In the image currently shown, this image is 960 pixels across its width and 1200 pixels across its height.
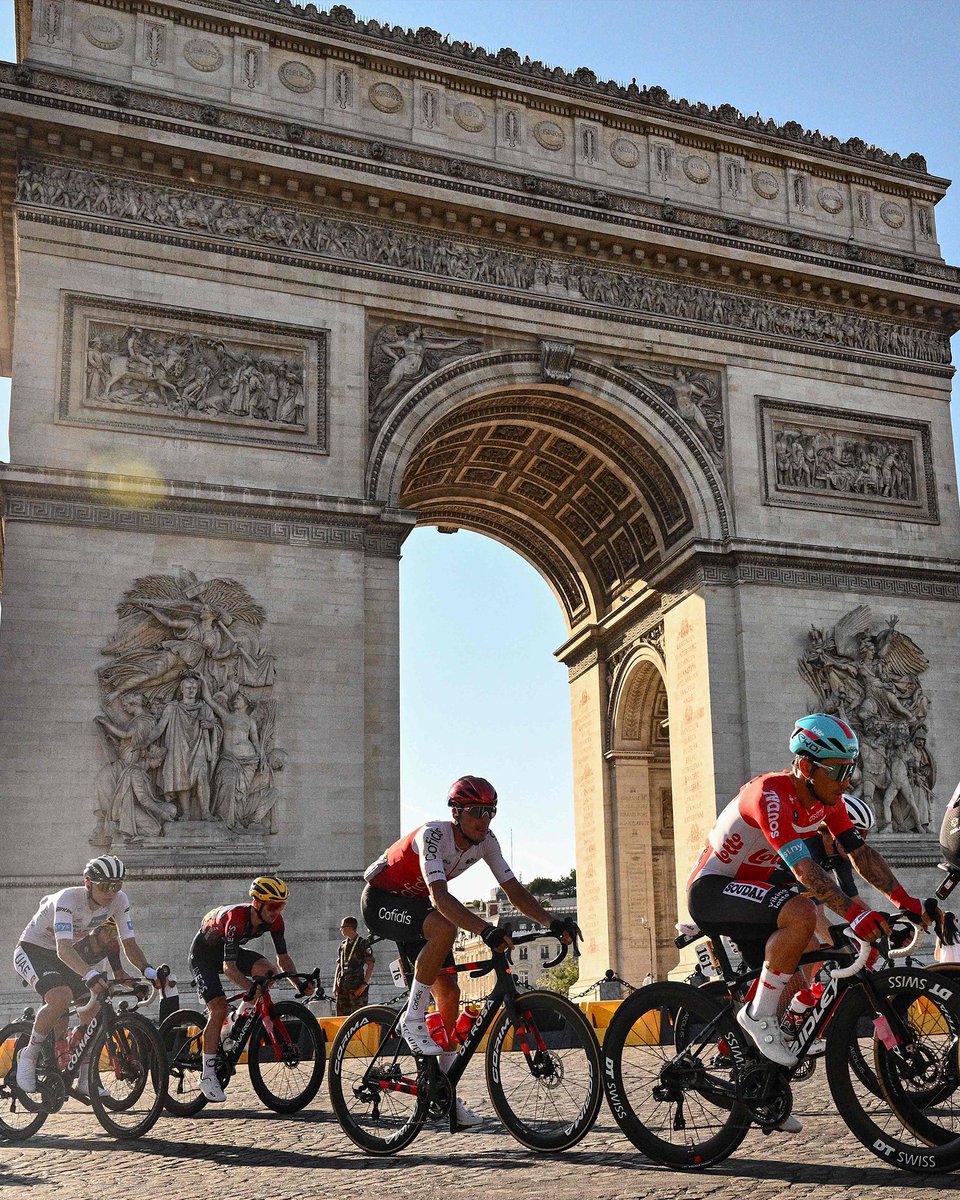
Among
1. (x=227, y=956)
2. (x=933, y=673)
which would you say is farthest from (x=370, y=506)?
(x=227, y=956)

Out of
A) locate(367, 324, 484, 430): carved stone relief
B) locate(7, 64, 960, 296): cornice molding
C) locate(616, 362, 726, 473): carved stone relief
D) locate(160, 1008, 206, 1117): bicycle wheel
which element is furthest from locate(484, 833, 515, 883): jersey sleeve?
locate(616, 362, 726, 473): carved stone relief

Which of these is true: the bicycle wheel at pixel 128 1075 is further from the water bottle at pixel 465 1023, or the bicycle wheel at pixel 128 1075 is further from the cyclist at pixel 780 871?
the cyclist at pixel 780 871

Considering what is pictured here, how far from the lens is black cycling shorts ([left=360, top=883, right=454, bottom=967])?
8.07 meters

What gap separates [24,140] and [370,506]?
27.3 ft

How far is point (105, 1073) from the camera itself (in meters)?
9.64

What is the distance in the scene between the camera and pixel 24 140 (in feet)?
72.1

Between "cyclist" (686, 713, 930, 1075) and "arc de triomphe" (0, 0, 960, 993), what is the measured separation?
584 inches

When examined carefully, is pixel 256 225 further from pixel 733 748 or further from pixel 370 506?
pixel 733 748

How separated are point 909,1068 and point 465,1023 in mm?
2634

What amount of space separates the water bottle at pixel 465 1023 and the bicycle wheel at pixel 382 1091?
0.29 meters

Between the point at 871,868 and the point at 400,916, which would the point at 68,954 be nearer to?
the point at 400,916

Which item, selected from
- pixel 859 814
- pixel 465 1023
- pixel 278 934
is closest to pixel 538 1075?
pixel 465 1023

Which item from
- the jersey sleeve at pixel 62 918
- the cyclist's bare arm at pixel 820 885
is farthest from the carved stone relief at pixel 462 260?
Result: the cyclist's bare arm at pixel 820 885

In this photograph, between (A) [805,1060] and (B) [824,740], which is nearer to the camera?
(A) [805,1060]
